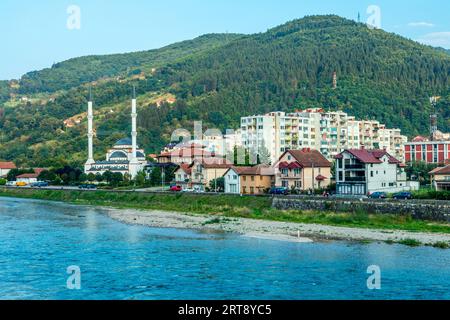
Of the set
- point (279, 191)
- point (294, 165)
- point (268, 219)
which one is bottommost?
point (268, 219)

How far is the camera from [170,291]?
84.1 feet

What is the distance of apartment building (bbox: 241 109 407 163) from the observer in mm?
99562

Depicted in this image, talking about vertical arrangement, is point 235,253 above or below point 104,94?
below

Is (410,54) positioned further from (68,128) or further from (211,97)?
(68,128)

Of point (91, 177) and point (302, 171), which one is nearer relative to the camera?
point (302, 171)

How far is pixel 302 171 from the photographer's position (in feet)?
211

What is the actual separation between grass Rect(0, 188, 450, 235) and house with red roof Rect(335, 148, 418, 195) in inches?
390

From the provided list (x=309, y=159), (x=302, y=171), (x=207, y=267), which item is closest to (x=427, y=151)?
(x=309, y=159)

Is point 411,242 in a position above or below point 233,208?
below

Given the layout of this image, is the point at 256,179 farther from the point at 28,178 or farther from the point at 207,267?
the point at 28,178

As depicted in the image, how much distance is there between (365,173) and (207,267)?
33528 mm

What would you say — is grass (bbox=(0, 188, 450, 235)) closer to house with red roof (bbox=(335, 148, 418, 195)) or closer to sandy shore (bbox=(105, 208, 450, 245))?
sandy shore (bbox=(105, 208, 450, 245))
